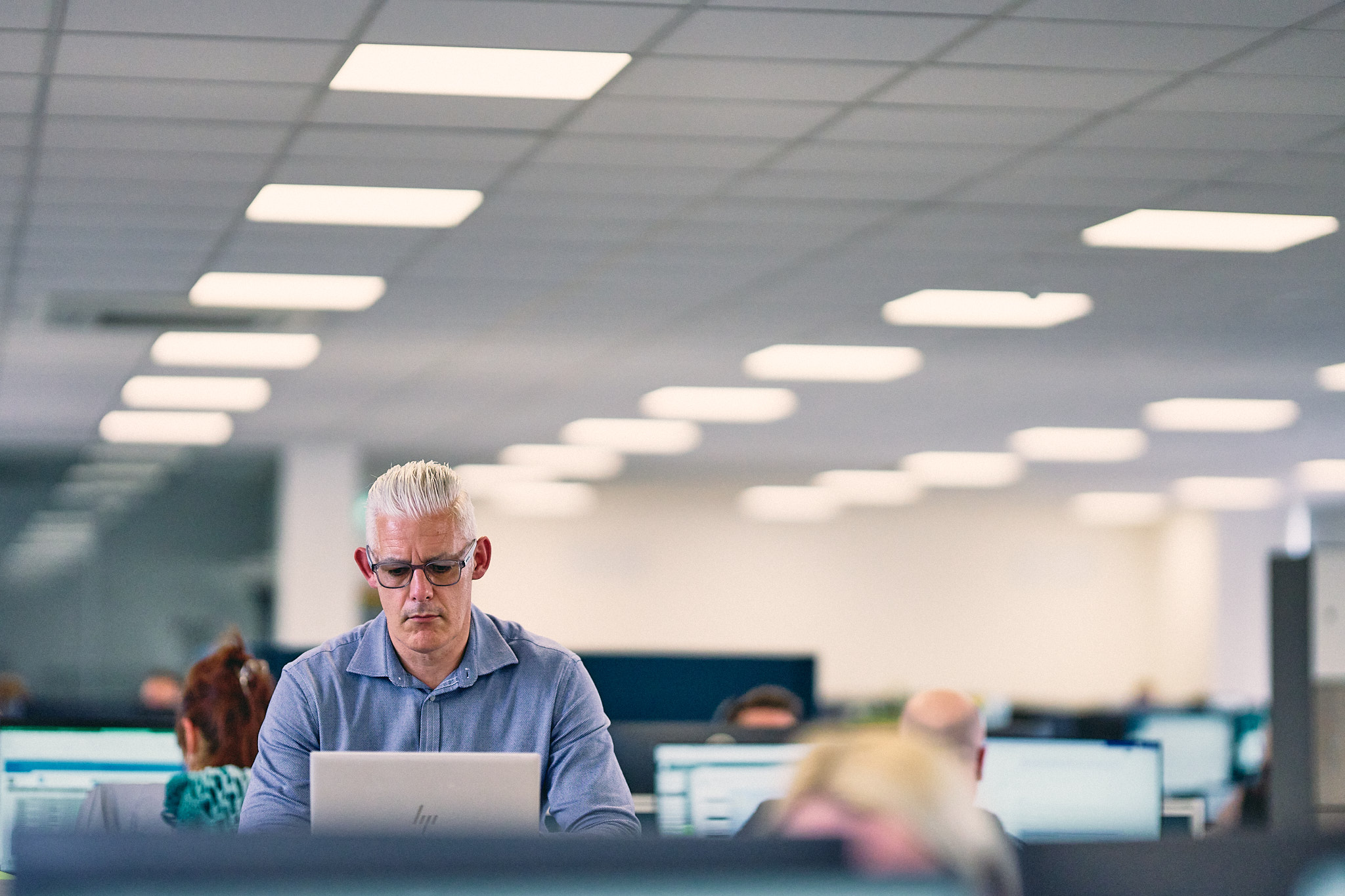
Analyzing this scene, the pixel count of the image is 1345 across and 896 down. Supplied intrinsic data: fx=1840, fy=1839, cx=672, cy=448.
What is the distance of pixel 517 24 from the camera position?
14.8ft

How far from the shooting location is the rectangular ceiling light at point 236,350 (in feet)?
30.3

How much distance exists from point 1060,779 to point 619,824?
95.8 inches

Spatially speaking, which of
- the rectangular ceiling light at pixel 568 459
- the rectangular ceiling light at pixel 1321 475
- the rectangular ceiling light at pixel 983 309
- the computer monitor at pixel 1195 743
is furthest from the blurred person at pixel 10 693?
the rectangular ceiling light at pixel 1321 475

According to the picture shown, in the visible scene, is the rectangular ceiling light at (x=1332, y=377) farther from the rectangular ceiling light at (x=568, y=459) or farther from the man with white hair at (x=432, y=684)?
the man with white hair at (x=432, y=684)

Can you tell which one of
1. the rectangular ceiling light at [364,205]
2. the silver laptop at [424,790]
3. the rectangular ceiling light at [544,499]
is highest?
the rectangular ceiling light at [364,205]

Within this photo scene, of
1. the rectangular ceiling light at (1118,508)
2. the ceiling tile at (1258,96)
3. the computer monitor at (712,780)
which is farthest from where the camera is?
the rectangular ceiling light at (1118,508)

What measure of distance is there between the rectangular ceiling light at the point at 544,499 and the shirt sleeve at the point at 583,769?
46.7 ft

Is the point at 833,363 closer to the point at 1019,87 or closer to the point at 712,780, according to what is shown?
the point at 1019,87

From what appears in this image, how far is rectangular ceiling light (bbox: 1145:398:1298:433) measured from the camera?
38.1ft

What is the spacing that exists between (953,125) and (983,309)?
3106mm

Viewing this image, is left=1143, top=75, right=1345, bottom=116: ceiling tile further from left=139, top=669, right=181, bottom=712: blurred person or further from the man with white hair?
left=139, top=669, right=181, bottom=712: blurred person

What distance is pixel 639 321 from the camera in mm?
8820

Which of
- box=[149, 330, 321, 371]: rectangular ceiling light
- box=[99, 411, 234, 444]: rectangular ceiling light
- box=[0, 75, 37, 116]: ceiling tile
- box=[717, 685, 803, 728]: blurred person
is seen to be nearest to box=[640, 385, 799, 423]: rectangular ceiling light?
box=[149, 330, 321, 371]: rectangular ceiling light

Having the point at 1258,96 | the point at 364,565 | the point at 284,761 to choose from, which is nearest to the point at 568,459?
the point at 1258,96
